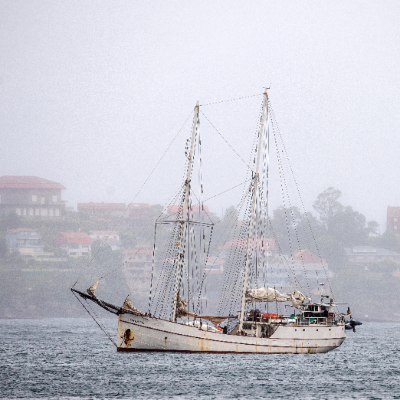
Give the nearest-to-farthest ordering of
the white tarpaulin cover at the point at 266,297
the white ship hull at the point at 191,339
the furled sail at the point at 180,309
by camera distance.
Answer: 1. the white ship hull at the point at 191,339
2. the furled sail at the point at 180,309
3. the white tarpaulin cover at the point at 266,297

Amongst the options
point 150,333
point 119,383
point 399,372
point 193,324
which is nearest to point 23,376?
point 119,383

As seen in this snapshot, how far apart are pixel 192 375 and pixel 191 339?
38.0ft

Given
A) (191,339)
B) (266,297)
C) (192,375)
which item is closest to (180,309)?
(191,339)

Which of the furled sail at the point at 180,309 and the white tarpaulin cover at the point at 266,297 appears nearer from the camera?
the furled sail at the point at 180,309

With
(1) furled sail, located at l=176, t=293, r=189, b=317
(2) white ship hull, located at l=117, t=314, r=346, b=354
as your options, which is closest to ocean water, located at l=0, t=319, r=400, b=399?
(2) white ship hull, located at l=117, t=314, r=346, b=354

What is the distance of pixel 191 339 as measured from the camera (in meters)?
90.9

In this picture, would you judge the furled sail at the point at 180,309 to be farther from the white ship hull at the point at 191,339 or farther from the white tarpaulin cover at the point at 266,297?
the white tarpaulin cover at the point at 266,297

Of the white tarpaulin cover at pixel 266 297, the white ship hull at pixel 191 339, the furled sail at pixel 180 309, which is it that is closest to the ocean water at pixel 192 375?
the white ship hull at pixel 191 339

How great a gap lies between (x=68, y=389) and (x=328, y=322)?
36.9 meters

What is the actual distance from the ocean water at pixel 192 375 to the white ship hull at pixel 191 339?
1.02m

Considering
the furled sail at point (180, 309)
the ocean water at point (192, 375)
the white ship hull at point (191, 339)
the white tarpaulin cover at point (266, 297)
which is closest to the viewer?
the ocean water at point (192, 375)

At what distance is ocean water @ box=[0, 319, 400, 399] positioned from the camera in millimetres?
70375

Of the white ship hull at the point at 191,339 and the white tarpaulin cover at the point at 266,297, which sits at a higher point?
the white tarpaulin cover at the point at 266,297

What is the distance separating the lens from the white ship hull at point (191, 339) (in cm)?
9069
